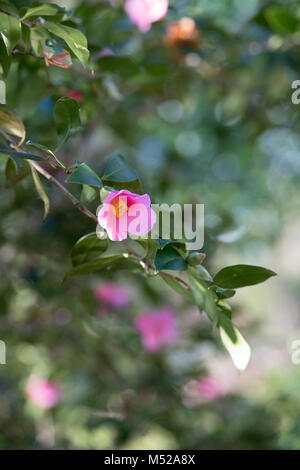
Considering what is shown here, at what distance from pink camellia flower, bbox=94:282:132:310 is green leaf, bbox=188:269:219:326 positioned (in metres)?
0.99

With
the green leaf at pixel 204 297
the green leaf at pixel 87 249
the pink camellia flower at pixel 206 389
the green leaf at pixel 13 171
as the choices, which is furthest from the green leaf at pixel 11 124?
the pink camellia flower at pixel 206 389

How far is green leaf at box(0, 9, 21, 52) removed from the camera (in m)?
0.57

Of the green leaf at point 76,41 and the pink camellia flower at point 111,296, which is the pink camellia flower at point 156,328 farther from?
the green leaf at point 76,41

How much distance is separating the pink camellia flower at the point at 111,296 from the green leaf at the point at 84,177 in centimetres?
102

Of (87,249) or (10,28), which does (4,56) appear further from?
(87,249)

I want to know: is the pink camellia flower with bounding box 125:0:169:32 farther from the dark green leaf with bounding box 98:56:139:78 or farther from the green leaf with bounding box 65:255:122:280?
the green leaf with bounding box 65:255:122:280

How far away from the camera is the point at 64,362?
164 centimetres

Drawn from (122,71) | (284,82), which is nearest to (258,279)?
(122,71)

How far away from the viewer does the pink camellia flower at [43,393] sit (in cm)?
160

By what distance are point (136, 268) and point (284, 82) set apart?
2.54ft

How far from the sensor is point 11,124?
0.56m

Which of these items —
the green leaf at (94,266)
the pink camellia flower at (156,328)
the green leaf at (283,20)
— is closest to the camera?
Answer: the green leaf at (94,266)

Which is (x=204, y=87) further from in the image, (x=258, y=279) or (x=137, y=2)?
(x=258, y=279)

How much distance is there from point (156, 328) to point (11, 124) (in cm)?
104
